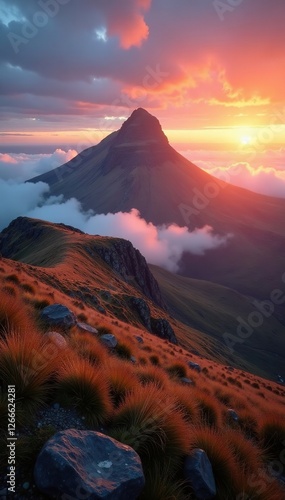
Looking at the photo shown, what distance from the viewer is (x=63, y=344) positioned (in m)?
8.64

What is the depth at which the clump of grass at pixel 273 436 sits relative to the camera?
971 cm

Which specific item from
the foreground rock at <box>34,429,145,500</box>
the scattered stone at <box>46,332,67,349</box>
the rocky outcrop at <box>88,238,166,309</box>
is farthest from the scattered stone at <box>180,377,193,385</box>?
the rocky outcrop at <box>88,238,166,309</box>

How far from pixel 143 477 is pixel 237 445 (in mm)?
3867

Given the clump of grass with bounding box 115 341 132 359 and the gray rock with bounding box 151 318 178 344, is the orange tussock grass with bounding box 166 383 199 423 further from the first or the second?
the gray rock with bounding box 151 318 178 344

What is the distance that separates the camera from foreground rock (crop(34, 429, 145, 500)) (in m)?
4.50

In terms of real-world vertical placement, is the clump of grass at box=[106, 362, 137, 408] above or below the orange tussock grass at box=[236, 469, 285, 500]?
above

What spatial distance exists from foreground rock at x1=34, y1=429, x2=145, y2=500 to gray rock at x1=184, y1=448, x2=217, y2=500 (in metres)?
1.29

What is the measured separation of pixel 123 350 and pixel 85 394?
6.37 meters

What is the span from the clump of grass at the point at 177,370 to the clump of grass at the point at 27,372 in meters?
9.05

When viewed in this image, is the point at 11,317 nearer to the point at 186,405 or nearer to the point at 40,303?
the point at 40,303

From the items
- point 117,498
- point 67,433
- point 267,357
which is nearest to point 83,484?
point 117,498

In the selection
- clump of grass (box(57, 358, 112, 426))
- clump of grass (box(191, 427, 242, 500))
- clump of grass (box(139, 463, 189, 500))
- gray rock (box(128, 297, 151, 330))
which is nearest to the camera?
clump of grass (box(139, 463, 189, 500))

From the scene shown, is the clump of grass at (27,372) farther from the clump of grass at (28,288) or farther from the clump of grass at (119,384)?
the clump of grass at (28,288)

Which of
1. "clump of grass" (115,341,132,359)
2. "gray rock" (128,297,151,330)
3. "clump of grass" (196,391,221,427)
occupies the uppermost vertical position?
"clump of grass" (115,341,132,359)
